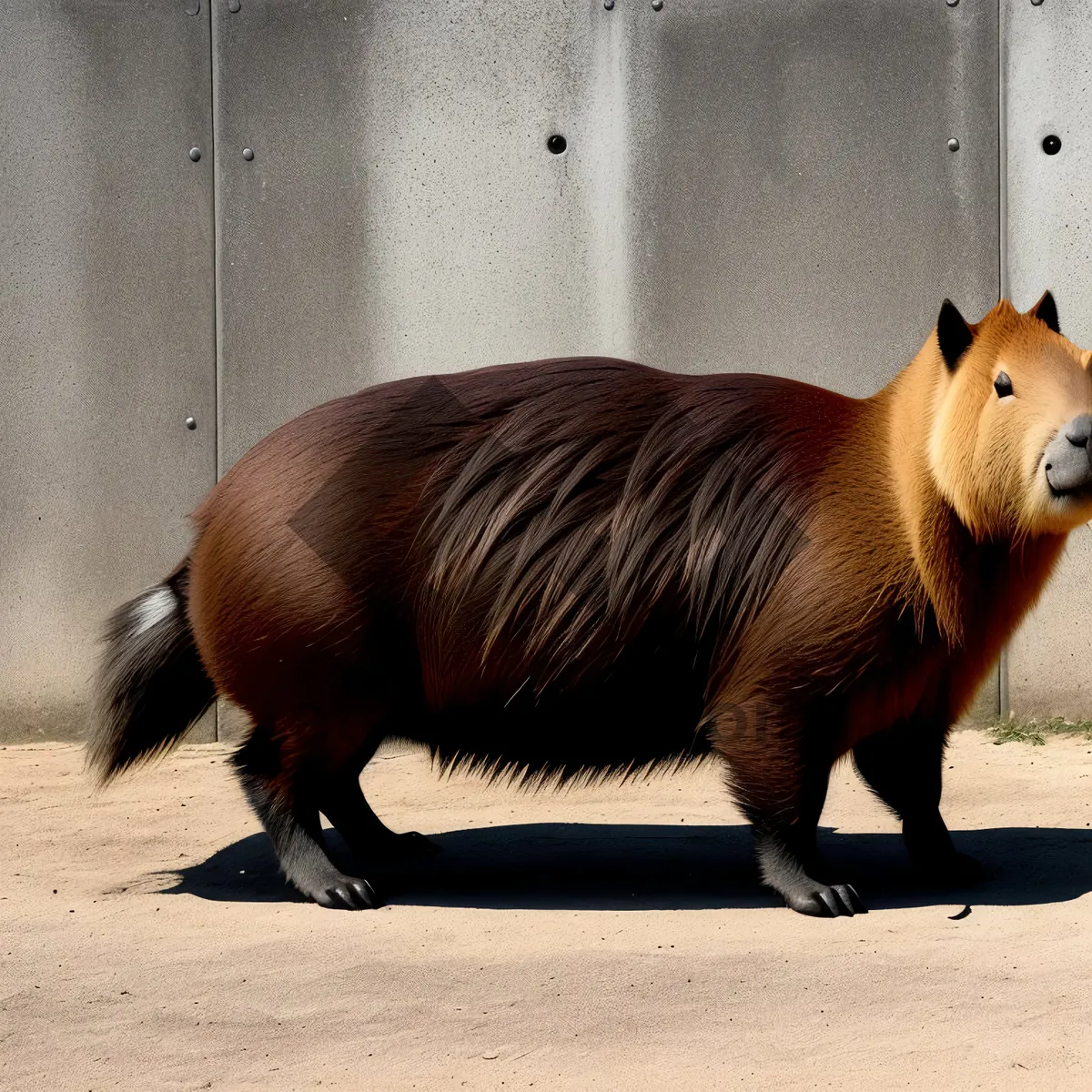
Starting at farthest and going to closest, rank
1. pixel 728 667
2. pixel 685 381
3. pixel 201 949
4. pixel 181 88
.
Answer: pixel 181 88, pixel 685 381, pixel 728 667, pixel 201 949

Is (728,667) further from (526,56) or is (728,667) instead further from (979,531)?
(526,56)

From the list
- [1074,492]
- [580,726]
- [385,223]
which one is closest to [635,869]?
[580,726]

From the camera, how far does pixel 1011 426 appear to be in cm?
341

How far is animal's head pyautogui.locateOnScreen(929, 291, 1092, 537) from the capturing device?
3.33 m

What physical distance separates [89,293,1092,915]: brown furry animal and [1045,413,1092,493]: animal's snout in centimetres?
16

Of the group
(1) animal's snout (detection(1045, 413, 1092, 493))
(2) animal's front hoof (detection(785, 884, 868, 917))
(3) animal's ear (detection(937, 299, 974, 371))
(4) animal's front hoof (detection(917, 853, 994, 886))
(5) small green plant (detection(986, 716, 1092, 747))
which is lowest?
(5) small green plant (detection(986, 716, 1092, 747))

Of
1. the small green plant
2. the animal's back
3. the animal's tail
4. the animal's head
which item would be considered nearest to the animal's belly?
the animal's back

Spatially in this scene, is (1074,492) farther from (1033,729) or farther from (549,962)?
(1033,729)

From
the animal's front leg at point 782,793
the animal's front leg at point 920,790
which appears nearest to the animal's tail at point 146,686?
the animal's front leg at point 782,793

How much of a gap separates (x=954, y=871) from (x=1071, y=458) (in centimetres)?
120

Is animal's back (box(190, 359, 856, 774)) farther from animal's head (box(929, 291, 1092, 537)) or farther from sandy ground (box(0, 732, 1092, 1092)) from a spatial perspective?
sandy ground (box(0, 732, 1092, 1092))

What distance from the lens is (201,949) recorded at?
3.38 meters

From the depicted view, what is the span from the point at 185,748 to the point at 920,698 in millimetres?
3360

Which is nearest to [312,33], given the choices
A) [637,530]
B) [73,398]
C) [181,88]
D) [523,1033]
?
[181,88]
